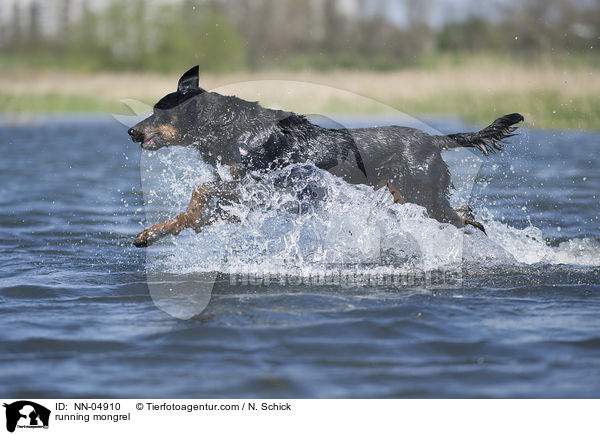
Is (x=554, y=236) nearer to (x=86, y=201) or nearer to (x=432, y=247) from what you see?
(x=432, y=247)

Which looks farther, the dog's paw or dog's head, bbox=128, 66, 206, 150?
dog's head, bbox=128, 66, 206, 150

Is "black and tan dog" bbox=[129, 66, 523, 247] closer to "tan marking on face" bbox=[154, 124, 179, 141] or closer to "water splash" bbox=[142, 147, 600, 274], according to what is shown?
"tan marking on face" bbox=[154, 124, 179, 141]

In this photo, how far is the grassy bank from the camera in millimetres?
18125

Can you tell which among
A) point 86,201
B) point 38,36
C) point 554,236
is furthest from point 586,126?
point 38,36

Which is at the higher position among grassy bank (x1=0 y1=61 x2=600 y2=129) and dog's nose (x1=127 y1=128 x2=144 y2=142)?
grassy bank (x1=0 y1=61 x2=600 y2=129)

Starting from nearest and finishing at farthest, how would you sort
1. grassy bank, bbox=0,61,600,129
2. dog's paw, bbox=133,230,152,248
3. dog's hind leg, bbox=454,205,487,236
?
dog's paw, bbox=133,230,152,248
dog's hind leg, bbox=454,205,487,236
grassy bank, bbox=0,61,600,129

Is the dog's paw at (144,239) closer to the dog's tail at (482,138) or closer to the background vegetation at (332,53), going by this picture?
the dog's tail at (482,138)

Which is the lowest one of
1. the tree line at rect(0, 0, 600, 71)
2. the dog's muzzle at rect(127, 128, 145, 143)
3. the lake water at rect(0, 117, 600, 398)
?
the lake water at rect(0, 117, 600, 398)

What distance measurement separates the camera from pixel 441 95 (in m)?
21.3

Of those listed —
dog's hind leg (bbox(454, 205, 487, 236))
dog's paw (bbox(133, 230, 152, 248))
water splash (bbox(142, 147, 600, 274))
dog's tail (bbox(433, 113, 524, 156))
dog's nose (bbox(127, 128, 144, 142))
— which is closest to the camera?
dog's paw (bbox(133, 230, 152, 248))

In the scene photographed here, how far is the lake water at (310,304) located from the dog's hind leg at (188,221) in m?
0.37

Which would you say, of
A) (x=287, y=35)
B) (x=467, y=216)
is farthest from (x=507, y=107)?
(x=287, y=35)

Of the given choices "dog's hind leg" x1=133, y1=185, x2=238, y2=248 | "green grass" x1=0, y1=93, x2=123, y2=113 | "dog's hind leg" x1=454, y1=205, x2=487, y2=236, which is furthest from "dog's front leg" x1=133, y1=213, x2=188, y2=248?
"green grass" x1=0, y1=93, x2=123, y2=113

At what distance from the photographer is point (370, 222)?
250 inches
